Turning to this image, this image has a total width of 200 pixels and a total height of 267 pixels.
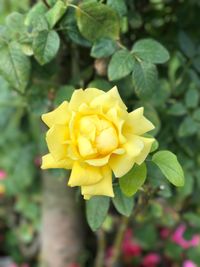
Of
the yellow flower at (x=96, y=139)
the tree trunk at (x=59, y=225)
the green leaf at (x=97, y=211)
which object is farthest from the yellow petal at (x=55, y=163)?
the tree trunk at (x=59, y=225)

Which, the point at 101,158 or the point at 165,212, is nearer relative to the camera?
the point at 101,158

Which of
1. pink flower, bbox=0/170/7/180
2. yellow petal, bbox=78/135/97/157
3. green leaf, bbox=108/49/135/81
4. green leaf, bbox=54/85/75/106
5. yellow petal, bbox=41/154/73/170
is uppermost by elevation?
yellow petal, bbox=78/135/97/157

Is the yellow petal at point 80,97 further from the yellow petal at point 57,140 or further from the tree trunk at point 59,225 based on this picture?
the tree trunk at point 59,225

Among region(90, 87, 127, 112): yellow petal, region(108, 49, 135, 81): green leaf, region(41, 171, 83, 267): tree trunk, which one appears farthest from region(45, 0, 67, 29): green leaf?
region(41, 171, 83, 267): tree trunk

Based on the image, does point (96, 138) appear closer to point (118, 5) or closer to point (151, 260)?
point (118, 5)

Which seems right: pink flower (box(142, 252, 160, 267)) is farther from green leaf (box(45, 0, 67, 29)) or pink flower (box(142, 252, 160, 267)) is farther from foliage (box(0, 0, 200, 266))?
green leaf (box(45, 0, 67, 29))

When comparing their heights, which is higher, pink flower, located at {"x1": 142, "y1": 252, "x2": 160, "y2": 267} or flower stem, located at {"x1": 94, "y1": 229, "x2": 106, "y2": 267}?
flower stem, located at {"x1": 94, "y1": 229, "x2": 106, "y2": 267}

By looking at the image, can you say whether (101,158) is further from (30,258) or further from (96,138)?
(30,258)

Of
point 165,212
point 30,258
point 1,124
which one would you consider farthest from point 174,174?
point 30,258
